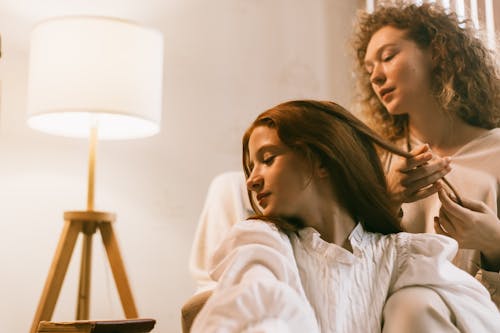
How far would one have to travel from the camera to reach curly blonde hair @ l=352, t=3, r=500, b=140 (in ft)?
5.21

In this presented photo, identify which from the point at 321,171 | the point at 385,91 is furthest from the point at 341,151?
the point at 385,91

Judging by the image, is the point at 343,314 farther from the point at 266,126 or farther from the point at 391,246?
the point at 266,126

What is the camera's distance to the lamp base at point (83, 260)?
1731 millimetres

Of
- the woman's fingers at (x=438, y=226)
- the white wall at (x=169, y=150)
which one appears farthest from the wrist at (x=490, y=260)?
the white wall at (x=169, y=150)

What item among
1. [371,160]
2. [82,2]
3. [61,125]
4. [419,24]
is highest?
[82,2]

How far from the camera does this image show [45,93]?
1740mm

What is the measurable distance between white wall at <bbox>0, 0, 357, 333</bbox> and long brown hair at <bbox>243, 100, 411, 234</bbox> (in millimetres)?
1346

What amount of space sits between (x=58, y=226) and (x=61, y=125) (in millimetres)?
413

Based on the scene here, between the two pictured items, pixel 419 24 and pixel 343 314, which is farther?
pixel 419 24

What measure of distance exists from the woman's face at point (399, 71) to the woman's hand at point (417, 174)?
0.46 meters

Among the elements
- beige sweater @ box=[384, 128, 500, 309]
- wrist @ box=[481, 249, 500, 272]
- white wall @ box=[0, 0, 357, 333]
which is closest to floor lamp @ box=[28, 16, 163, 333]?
white wall @ box=[0, 0, 357, 333]

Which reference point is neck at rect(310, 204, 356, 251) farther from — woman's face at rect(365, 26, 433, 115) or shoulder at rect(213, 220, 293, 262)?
woman's face at rect(365, 26, 433, 115)

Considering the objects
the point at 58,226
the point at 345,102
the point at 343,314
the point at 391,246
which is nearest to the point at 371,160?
the point at 391,246

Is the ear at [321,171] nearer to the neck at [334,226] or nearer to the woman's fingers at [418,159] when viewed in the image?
the neck at [334,226]
